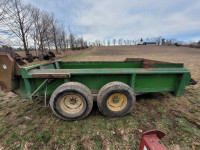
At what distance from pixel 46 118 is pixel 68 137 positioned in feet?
2.60

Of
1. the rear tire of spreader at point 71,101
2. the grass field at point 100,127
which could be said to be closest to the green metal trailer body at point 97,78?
the rear tire of spreader at point 71,101

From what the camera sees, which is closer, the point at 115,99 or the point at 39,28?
the point at 115,99

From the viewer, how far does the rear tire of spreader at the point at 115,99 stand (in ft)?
6.34

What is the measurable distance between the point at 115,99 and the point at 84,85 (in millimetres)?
700

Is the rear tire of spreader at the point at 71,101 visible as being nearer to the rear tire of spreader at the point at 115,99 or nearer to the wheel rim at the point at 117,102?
the rear tire of spreader at the point at 115,99

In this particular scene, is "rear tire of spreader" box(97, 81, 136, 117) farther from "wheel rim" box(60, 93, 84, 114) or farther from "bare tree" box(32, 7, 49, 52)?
"bare tree" box(32, 7, 49, 52)

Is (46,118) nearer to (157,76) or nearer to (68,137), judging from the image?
(68,137)

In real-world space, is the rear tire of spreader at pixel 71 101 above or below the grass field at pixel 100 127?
above

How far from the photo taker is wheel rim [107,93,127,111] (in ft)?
6.79

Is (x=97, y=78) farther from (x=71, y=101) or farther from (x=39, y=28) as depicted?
(x=39, y=28)

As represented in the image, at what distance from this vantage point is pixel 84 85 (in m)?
1.99

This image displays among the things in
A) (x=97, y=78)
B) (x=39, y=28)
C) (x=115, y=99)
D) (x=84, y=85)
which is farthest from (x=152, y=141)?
(x=39, y=28)

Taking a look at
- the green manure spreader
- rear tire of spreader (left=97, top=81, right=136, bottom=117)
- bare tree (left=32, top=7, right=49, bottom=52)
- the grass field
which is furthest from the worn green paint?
bare tree (left=32, top=7, right=49, bottom=52)

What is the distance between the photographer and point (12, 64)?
6.39 ft
